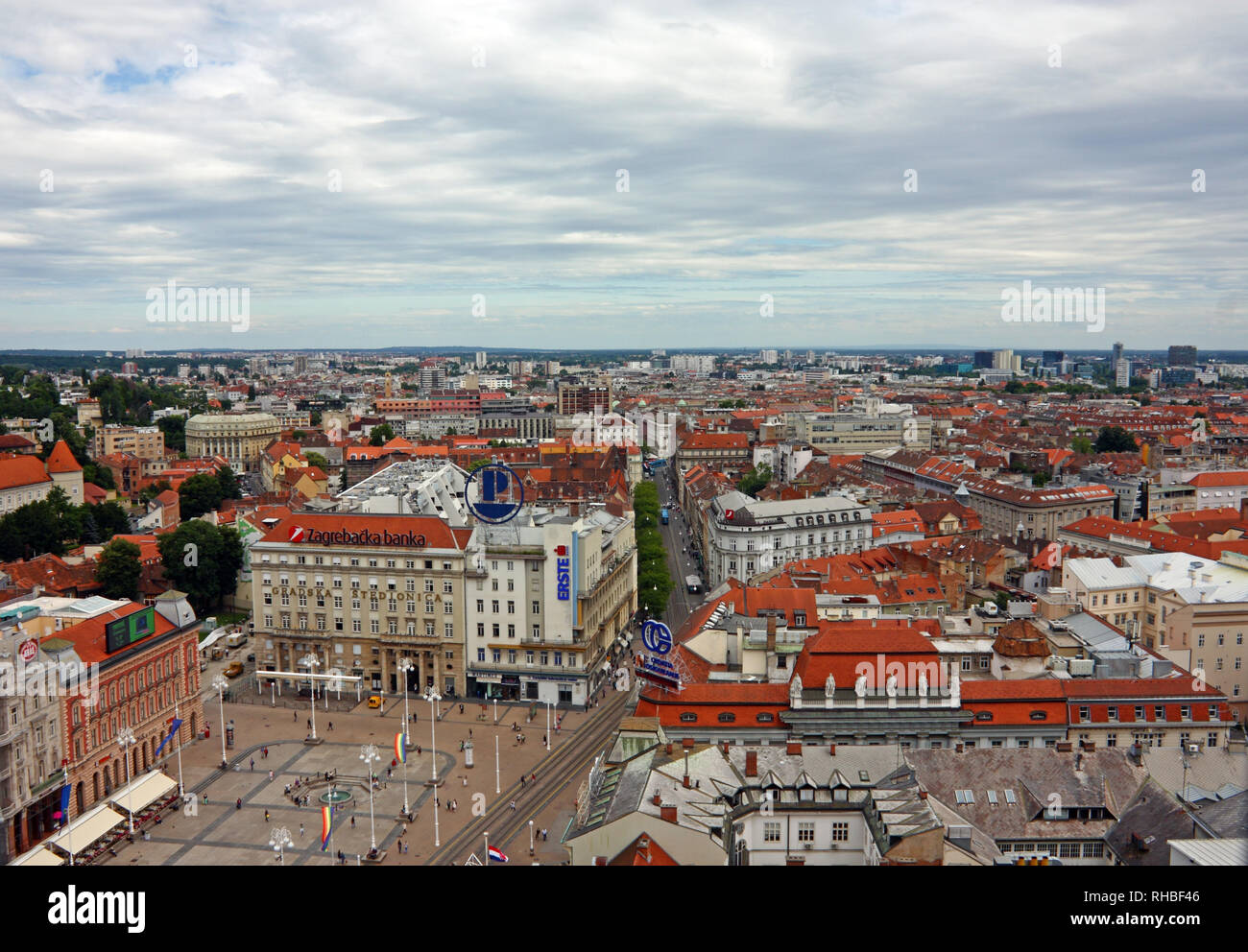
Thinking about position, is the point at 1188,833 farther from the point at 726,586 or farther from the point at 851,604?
the point at 726,586

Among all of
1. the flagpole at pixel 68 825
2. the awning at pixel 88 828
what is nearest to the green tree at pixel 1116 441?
the awning at pixel 88 828

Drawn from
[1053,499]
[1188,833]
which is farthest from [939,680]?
[1053,499]

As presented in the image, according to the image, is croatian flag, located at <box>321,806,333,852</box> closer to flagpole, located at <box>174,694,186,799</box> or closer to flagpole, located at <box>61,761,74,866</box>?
flagpole, located at <box>61,761,74,866</box>

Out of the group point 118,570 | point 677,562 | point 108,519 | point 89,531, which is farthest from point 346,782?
point 108,519

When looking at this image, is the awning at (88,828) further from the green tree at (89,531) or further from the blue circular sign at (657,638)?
the green tree at (89,531)

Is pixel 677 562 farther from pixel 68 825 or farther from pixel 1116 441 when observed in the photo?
→ pixel 1116 441

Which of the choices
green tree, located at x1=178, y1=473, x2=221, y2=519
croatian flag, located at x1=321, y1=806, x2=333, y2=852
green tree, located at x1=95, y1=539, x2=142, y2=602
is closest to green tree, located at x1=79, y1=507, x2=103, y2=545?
green tree, located at x1=178, y1=473, x2=221, y2=519
